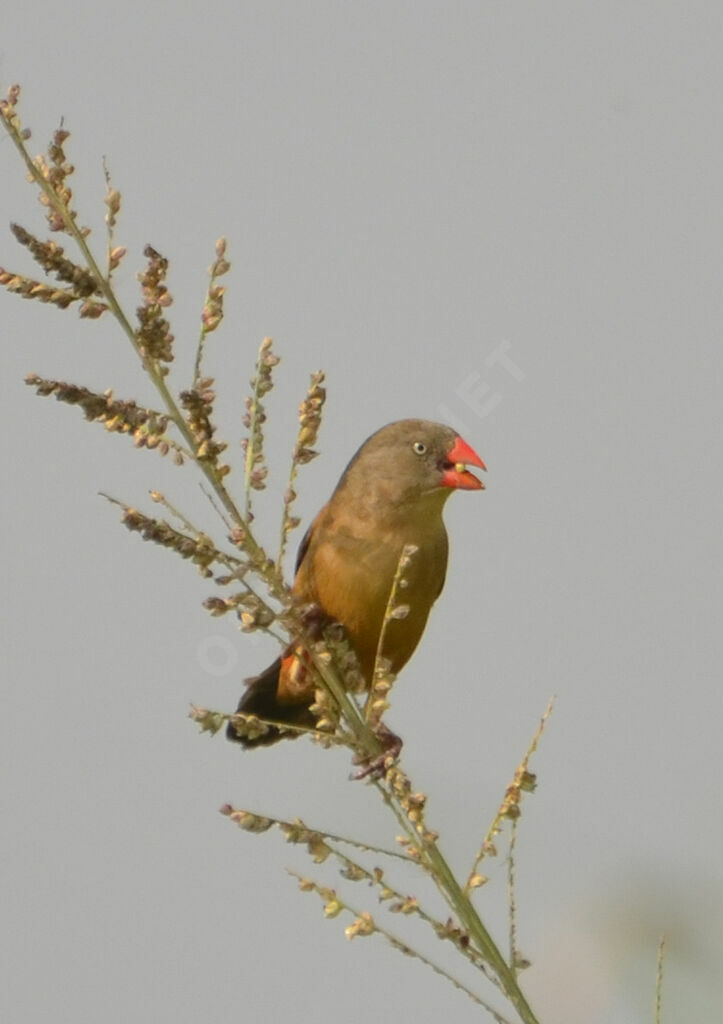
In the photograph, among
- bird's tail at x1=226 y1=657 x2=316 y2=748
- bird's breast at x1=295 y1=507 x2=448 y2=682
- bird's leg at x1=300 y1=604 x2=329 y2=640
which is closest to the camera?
bird's leg at x1=300 y1=604 x2=329 y2=640

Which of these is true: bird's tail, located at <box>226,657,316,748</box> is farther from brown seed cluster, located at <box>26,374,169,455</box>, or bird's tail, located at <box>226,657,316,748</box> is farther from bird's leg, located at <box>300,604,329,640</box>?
brown seed cluster, located at <box>26,374,169,455</box>

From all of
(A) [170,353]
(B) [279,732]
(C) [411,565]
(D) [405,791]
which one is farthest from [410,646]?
(A) [170,353]

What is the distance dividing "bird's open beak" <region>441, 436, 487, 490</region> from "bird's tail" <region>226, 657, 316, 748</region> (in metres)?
0.96

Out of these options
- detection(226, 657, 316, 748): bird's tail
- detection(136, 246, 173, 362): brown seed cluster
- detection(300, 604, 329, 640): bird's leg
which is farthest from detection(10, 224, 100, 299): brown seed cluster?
detection(226, 657, 316, 748): bird's tail

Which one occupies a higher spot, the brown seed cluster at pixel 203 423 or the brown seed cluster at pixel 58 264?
the brown seed cluster at pixel 58 264

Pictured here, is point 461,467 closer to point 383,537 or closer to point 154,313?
point 383,537

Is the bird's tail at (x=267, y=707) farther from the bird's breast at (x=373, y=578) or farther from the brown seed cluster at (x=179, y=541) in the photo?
the brown seed cluster at (x=179, y=541)

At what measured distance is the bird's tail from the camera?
5137 mm

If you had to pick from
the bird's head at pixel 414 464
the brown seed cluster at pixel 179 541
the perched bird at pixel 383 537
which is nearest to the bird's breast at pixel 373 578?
the perched bird at pixel 383 537

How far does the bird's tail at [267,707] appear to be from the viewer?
5137 millimetres

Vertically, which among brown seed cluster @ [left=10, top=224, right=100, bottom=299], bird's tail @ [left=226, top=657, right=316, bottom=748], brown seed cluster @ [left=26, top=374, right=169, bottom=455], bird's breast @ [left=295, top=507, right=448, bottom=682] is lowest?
bird's tail @ [left=226, top=657, right=316, bottom=748]

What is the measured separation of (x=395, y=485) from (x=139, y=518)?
223 cm

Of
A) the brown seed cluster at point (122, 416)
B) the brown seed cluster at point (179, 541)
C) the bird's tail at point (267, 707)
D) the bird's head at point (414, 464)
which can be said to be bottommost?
the bird's tail at point (267, 707)

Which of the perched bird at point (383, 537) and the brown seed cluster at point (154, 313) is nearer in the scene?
the brown seed cluster at point (154, 313)
